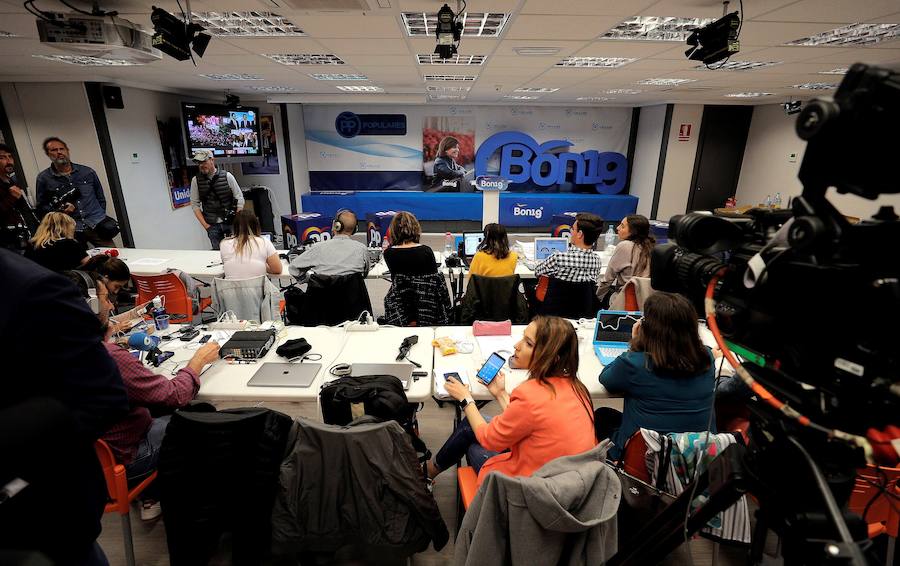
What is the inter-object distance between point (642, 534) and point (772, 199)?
928cm

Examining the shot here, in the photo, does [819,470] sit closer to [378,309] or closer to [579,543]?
[579,543]

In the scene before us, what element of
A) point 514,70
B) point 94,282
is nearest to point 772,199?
point 514,70

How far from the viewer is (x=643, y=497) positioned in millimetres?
1618

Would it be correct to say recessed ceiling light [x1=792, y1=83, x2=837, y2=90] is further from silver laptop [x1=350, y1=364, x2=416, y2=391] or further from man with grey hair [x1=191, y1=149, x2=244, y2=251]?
man with grey hair [x1=191, y1=149, x2=244, y2=251]

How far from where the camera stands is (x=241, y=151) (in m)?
7.33

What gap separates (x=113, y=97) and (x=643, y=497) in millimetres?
7225

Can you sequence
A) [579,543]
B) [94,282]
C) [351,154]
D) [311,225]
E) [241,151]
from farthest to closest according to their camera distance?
[351,154]
[241,151]
[311,225]
[94,282]
[579,543]

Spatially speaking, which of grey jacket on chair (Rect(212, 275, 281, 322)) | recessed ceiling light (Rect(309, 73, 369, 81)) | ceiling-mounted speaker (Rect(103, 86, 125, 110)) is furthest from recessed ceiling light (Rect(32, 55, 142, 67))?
grey jacket on chair (Rect(212, 275, 281, 322))

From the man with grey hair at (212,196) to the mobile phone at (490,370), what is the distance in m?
4.80

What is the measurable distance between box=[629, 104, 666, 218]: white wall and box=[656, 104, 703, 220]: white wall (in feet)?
0.68

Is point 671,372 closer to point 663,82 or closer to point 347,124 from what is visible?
point 663,82

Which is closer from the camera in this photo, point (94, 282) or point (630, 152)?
point (94, 282)

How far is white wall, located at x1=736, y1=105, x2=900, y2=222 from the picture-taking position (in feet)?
25.7

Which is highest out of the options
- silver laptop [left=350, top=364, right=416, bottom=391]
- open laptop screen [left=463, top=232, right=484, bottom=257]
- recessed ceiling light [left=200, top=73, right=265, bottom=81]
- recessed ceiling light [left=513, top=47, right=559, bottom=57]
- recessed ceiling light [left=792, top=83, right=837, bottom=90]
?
recessed ceiling light [left=200, top=73, right=265, bottom=81]
